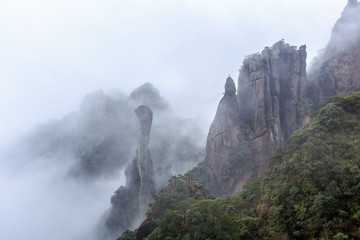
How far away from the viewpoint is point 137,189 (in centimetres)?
6694

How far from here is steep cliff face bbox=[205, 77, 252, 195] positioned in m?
49.8

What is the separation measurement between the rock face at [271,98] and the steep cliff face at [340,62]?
445 centimetres

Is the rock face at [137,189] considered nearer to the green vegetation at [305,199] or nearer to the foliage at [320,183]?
the green vegetation at [305,199]

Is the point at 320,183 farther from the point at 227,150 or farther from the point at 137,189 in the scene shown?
the point at 137,189

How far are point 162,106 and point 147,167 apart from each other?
62.7 meters

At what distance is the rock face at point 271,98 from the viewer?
50.8 meters

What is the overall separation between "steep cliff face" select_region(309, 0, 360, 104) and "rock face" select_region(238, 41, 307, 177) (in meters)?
4.45

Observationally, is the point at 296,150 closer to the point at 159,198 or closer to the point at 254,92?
the point at 159,198

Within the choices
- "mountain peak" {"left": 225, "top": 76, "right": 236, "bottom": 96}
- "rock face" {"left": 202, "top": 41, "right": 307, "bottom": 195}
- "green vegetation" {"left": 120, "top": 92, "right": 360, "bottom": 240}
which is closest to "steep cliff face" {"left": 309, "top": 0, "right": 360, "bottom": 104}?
"rock face" {"left": 202, "top": 41, "right": 307, "bottom": 195}

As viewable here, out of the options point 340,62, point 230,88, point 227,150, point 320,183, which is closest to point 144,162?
point 227,150

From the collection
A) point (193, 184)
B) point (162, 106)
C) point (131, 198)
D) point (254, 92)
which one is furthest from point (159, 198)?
point (162, 106)

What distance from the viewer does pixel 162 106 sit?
Result: 4710 inches

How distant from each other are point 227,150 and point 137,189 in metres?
27.3

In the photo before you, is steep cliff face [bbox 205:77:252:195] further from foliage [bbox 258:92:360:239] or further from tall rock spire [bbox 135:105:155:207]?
foliage [bbox 258:92:360:239]
